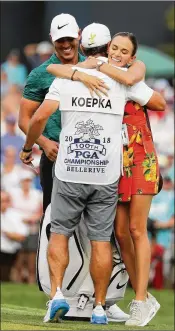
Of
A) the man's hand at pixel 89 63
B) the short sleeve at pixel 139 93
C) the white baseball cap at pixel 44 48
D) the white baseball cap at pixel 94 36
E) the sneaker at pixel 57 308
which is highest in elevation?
the white baseball cap at pixel 44 48

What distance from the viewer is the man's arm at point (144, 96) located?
30.0 ft

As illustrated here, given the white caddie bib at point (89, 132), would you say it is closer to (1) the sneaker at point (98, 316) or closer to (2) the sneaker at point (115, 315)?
(1) the sneaker at point (98, 316)

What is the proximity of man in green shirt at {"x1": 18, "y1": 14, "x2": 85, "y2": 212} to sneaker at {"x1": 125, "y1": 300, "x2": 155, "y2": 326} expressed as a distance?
1.22m

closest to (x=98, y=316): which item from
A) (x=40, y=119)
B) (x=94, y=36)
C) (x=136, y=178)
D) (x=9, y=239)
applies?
(x=136, y=178)

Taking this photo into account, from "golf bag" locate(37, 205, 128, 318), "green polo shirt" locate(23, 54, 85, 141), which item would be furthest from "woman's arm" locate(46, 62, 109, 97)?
"golf bag" locate(37, 205, 128, 318)

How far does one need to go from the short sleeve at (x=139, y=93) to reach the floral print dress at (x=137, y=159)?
0.16 meters

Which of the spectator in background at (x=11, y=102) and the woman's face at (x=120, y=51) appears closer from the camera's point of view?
the woman's face at (x=120, y=51)

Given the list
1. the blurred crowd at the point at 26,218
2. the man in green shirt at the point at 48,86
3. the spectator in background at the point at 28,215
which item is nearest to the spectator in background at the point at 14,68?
the blurred crowd at the point at 26,218

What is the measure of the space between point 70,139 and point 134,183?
0.65 meters

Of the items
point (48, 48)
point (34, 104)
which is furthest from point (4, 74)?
point (34, 104)

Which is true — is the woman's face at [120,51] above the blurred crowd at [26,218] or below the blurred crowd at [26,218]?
above

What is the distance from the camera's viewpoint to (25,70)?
24.1 meters

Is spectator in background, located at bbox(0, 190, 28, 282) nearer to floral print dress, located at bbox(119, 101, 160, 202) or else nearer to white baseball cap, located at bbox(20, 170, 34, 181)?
white baseball cap, located at bbox(20, 170, 34, 181)

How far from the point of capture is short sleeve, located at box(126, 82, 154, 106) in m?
9.14
